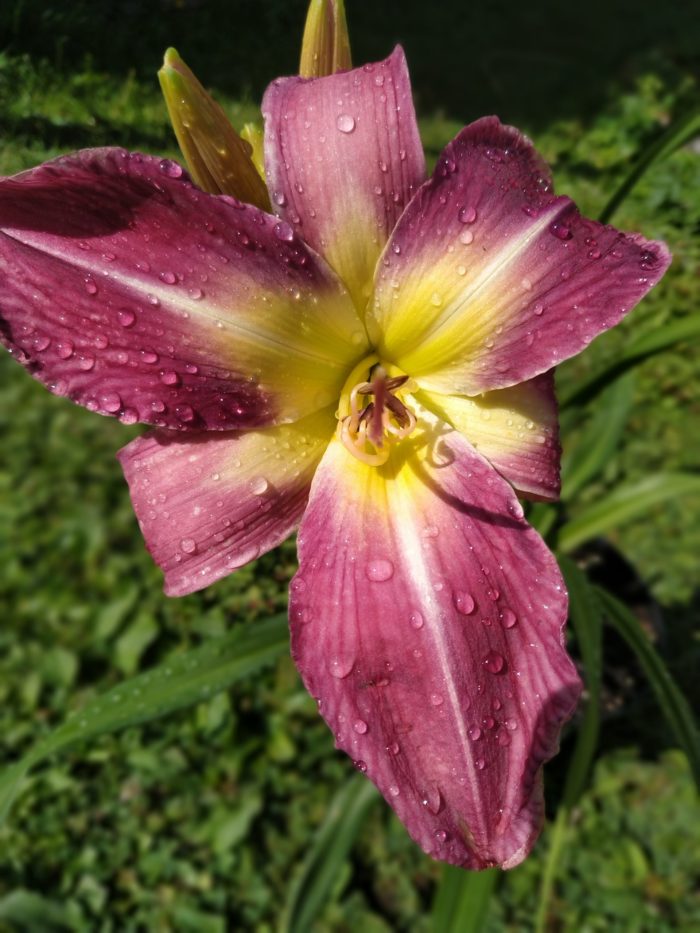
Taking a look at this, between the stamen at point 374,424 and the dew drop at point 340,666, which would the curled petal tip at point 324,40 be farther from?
the dew drop at point 340,666

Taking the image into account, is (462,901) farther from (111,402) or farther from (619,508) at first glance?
(111,402)

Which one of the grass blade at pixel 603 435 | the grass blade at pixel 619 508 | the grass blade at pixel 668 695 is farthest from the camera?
the grass blade at pixel 603 435

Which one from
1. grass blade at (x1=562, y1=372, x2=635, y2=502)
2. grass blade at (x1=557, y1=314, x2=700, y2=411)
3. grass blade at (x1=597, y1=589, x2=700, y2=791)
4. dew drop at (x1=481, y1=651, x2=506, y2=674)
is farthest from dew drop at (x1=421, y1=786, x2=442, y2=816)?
grass blade at (x1=562, y1=372, x2=635, y2=502)

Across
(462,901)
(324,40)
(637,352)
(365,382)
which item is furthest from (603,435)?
(324,40)

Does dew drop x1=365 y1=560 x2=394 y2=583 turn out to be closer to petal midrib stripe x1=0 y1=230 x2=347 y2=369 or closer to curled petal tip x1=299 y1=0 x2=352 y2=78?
petal midrib stripe x1=0 y1=230 x2=347 y2=369

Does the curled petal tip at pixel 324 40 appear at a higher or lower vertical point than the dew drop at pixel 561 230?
higher

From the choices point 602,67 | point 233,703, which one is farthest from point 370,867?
point 602,67

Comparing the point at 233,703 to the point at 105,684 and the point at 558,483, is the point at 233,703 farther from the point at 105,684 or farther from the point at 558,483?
the point at 558,483

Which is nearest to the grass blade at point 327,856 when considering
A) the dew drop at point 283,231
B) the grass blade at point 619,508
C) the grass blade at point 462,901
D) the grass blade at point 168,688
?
the grass blade at point 462,901

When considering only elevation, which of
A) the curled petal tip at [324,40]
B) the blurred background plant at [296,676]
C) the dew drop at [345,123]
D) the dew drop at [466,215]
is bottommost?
the blurred background plant at [296,676]

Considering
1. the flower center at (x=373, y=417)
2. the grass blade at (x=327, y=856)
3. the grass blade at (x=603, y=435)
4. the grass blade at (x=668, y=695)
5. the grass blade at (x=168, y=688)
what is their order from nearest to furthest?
the flower center at (x=373, y=417), the grass blade at (x=168, y=688), the grass blade at (x=668, y=695), the grass blade at (x=327, y=856), the grass blade at (x=603, y=435)

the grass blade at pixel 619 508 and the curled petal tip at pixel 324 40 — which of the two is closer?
the curled petal tip at pixel 324 40
